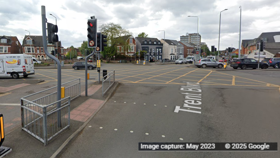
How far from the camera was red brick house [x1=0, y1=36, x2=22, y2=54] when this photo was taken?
195 ft

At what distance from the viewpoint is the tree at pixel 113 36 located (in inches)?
2216

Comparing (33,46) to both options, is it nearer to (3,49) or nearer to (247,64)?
(3,49)

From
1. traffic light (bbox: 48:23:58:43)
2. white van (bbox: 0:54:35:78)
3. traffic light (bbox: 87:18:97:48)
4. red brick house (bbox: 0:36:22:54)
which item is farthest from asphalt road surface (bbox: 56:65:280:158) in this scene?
red brick house (bbox: 0:36:22:54)

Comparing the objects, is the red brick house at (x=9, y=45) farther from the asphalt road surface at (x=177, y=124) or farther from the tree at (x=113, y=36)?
the asphalt road surface at (x=177, y=124)

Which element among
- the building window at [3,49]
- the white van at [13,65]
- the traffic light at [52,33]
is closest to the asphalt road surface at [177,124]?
the traffic light at [52,33]

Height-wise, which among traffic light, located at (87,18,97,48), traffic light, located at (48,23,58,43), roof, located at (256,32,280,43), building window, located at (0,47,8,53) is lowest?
traffic light, located at (48,23,58,43)

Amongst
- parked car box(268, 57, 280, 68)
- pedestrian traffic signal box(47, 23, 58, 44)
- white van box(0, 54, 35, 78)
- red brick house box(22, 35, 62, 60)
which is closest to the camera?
pedestrian traffic signal box(47, 23, 58, 44)

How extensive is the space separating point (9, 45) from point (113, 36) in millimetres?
36088

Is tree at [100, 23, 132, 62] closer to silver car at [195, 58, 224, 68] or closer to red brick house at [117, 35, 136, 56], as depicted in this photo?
red brick house at [117, 35, 136, 56]

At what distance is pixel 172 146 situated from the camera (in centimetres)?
471

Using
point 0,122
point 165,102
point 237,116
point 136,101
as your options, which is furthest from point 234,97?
point 0,122

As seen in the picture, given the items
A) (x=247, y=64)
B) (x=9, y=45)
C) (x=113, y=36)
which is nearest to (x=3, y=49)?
(x=9, y=45)

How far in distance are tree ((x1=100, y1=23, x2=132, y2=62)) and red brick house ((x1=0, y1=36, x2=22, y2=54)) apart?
108ft

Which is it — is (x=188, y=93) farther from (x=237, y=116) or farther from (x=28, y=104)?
(x=28, y=104)
